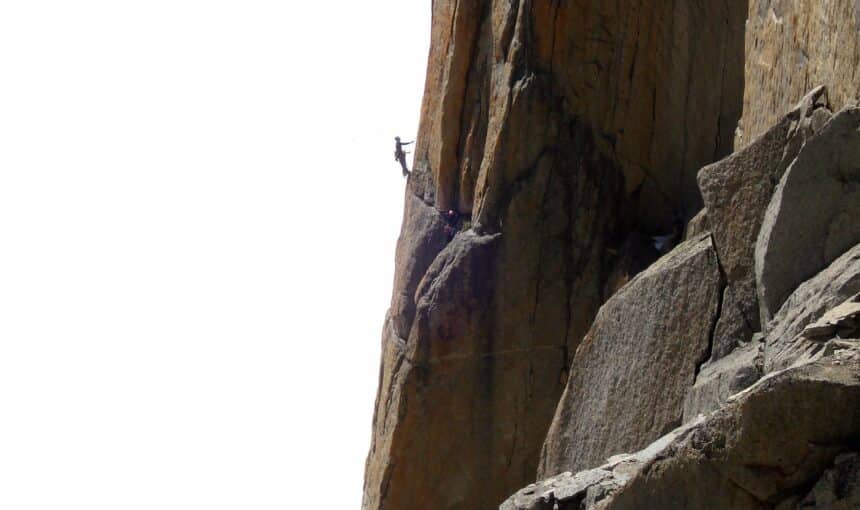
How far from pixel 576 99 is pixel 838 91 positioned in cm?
853

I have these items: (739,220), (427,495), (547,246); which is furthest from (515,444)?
(739,220)

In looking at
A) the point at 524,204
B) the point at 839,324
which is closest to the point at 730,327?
the point at 839,324

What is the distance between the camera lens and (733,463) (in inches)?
Result: 248

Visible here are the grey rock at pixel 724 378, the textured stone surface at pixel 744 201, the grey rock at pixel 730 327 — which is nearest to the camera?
the grey rock at pixel 724 378

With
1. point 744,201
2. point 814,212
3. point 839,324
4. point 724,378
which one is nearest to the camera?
point 839,324

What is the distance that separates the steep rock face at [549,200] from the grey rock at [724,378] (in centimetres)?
726

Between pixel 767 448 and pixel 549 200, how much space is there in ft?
35.0

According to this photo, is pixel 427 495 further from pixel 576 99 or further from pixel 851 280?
pixel 851 280

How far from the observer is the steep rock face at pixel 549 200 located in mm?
16516

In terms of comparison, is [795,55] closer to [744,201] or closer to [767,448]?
[744,201]

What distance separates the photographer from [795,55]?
9195 mm

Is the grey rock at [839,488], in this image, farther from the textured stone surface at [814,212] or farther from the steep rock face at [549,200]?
the steep rock face at [549,200]

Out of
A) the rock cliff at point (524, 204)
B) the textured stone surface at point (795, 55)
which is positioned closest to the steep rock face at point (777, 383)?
the textured stone surface at point (795, 55)

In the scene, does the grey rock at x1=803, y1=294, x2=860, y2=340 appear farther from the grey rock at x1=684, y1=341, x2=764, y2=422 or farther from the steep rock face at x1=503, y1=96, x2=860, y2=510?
the grey rock at x1=684, y1=341, x2=764, y2=422
